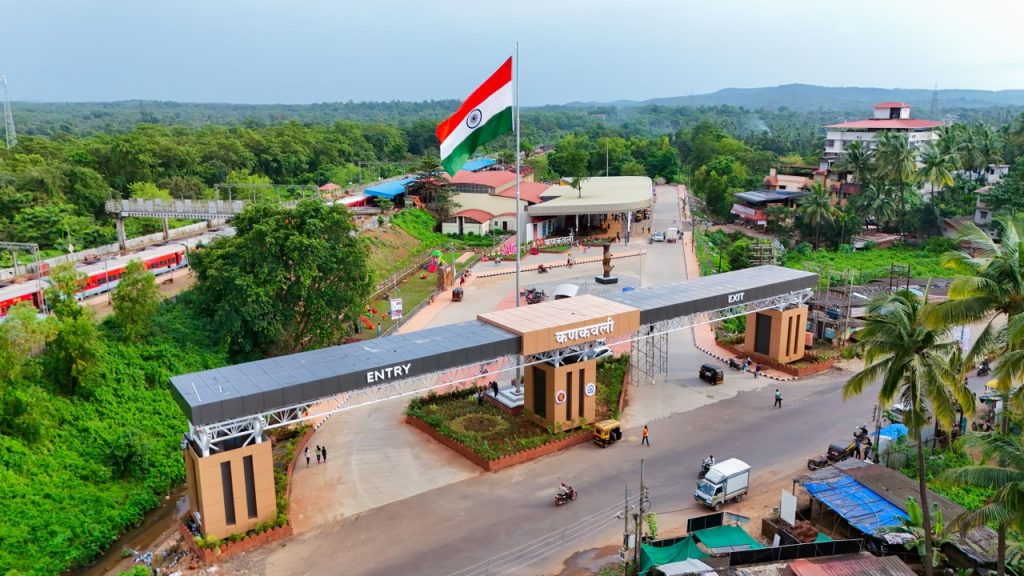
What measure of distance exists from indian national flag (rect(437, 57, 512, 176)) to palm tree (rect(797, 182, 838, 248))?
5729 cm

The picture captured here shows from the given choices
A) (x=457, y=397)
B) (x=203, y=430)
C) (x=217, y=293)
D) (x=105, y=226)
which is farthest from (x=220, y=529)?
(x=105, y=226)

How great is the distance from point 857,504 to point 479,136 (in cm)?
2314

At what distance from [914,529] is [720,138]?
475ft

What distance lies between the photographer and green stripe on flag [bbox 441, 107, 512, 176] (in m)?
34.9

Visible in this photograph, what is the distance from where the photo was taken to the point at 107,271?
55.3 meters

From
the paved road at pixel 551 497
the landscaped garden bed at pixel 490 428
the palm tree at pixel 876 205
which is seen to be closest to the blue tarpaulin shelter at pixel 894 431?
the paved road at pixel 551 497

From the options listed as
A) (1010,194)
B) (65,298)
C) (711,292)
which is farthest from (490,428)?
(1010,194)

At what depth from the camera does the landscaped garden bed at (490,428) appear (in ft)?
110

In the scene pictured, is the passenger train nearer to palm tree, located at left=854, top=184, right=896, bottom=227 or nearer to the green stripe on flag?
the green stripe on flag

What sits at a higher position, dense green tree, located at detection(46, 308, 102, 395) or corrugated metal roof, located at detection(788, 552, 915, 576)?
dense green tree, located at detection(46, 308, 102, 395)

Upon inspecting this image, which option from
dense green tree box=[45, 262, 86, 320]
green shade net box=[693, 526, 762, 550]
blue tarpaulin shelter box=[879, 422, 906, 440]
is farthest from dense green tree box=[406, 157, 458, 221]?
green shade net box=[693, 526, 762, 550]

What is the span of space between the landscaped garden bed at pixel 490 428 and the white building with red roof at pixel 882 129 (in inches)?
3360

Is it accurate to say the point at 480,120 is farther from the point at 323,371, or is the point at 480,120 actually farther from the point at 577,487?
the point at 577,487

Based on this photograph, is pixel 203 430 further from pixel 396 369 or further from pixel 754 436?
pixel 754 436
